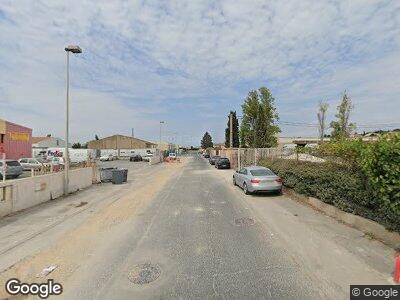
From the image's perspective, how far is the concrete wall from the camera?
1245 cm

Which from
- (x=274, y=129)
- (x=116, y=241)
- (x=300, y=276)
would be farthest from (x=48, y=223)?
(x=274, y=129)

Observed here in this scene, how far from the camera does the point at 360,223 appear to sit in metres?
9.68

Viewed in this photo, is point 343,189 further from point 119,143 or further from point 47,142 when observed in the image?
point 119,143

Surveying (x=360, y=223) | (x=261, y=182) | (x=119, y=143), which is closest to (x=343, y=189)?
(x=360, y=223)

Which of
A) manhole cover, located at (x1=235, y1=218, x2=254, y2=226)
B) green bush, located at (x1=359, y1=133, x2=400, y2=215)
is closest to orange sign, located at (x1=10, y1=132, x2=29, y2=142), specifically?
manhole cover, located at (x1=235, y1=218, x2=254, y2=226)

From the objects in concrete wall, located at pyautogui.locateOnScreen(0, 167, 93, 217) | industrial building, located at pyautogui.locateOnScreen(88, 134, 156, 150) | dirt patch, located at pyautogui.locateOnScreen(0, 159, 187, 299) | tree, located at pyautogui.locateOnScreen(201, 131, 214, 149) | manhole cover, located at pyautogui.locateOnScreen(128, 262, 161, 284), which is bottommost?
manhole cover, located at pyautogui.locateOnScreen(128, 262, 161, 284)

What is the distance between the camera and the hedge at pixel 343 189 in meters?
8.65

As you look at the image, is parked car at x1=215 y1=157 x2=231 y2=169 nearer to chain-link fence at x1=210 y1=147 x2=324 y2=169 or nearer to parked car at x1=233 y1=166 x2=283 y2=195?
chain-link fence at x1=210 y1=147 x2=324 y2=169

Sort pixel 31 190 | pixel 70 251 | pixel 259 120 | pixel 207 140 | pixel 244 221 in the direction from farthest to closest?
pixel 207 140, pixel 259 120, pixel 31 190, pixel 244 221, pixel 70 251

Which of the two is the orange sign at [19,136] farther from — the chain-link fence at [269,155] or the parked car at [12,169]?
the chain-link fence at [269,155]

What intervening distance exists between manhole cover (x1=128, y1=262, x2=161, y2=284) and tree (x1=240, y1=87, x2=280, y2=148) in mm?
32091

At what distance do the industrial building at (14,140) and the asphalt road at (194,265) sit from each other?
35.7 meters

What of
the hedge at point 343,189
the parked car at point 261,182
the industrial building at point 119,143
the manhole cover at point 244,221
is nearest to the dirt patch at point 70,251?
the manhole cover at point 244,221

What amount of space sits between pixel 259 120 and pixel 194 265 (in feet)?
108
